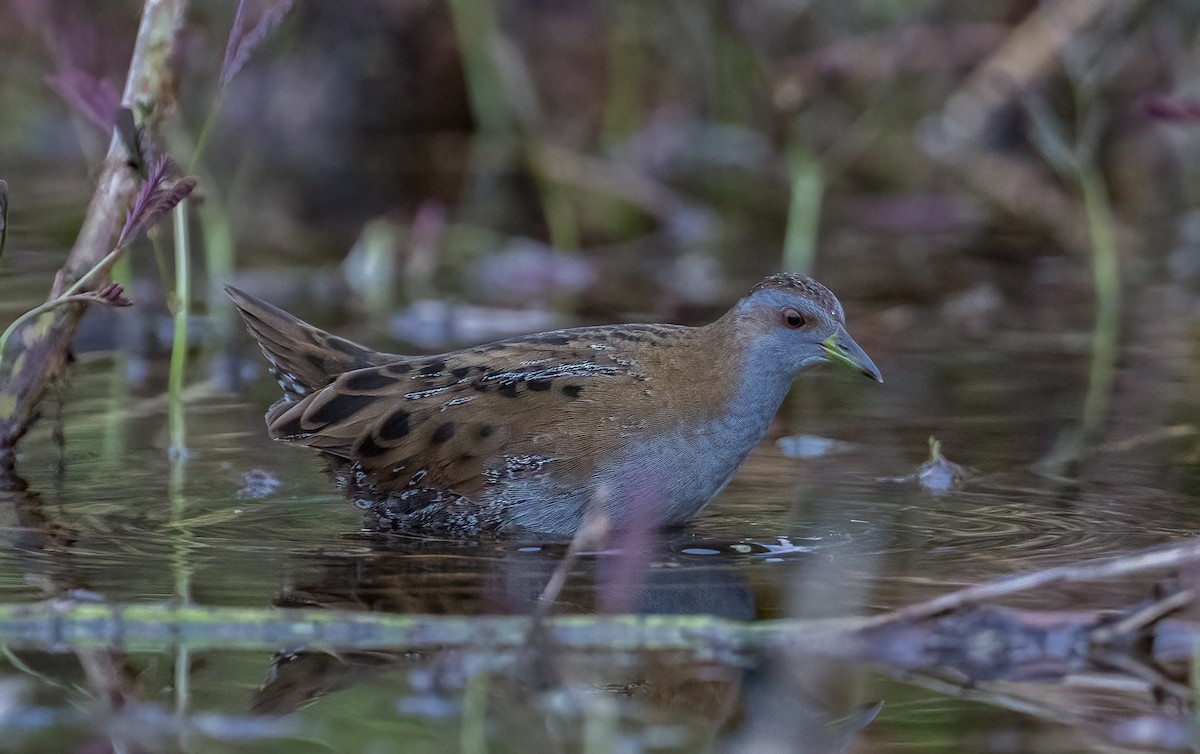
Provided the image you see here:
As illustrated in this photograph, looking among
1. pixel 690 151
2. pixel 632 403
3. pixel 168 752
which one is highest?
pixel 690 151

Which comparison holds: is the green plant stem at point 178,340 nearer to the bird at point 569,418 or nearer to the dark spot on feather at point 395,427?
the bird at point 569,418

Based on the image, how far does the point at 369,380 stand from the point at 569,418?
0.64 metres

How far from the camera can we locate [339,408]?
4.83m

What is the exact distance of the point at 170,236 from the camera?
9.02m

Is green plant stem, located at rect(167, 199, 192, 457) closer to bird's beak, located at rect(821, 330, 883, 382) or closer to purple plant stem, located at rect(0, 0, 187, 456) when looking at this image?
purple plant stem, located at rect(0, 0, 187, 456)

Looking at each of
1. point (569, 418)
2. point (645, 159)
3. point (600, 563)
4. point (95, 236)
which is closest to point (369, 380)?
point (569, 418)

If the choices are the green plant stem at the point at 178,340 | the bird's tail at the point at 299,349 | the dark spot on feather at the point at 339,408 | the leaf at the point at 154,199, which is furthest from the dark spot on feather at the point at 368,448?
the leaf at the point at 154,199

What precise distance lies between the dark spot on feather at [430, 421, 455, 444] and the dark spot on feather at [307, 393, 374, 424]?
0.81 feet

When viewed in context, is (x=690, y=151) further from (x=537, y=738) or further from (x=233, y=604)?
(x=537, y=738)

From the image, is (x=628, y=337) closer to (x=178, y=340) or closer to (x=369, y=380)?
(x=369, y=380)

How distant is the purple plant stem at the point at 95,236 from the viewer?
4.86 meters

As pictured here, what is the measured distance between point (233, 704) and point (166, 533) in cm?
136

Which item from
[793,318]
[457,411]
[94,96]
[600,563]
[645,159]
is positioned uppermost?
[645,159]

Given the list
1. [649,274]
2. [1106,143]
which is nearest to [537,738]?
[649,274]
